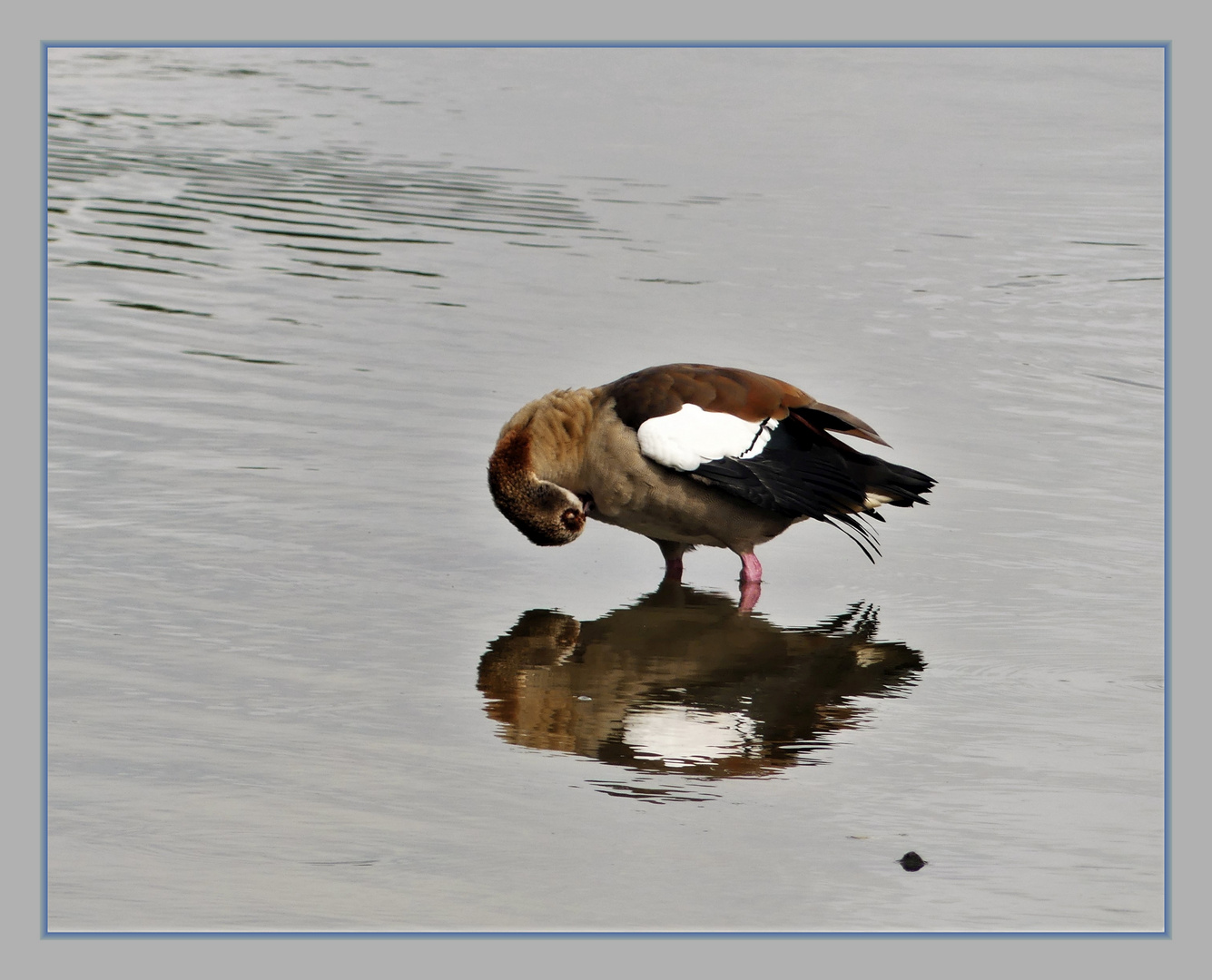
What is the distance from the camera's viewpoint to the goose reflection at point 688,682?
20.4 ft

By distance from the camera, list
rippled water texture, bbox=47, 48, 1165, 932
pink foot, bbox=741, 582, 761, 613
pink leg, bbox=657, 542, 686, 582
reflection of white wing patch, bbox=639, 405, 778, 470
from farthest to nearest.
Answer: pink leg, bbox=657, 542, 686, 582 < pink foot, bbox=741, 582, 761, 613 < reflection of white wing patch, bbox=639, 405, 778, 470 < rippled water texture, bbox=47, 48, 1165, 932

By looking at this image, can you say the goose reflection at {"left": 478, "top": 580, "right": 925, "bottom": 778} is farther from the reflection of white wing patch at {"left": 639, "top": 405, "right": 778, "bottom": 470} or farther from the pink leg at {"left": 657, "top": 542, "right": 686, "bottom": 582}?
the reflection of white wing patch at {"left": 639, "top": 405, "right": 778, "bottom": 470}

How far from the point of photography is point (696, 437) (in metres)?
7.67

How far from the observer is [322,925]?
4.88m

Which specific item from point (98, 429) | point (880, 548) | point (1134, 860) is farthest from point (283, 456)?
point (1134, 860)

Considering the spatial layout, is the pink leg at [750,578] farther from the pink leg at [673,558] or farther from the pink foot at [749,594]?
the pink leg at [673,558]

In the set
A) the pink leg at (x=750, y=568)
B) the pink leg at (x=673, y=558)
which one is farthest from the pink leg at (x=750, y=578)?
the pink leg at (x=673, y=558)

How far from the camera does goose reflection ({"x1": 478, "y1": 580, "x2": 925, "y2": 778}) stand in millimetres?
6207

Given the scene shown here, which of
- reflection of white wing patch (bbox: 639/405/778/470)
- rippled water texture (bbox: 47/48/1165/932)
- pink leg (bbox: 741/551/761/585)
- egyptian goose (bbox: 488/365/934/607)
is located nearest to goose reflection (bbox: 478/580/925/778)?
rippled water texture (bbox: 47/48/1165/932)

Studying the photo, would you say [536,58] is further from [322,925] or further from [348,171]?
[348,171]

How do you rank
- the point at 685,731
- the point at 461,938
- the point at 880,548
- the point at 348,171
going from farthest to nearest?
the point at 348,171
the point at 880,548
the point at 685,731
the point at 461,938

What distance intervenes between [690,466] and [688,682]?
3.86 ft

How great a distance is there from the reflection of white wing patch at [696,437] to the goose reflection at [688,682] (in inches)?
28.7

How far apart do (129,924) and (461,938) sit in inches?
39.5
